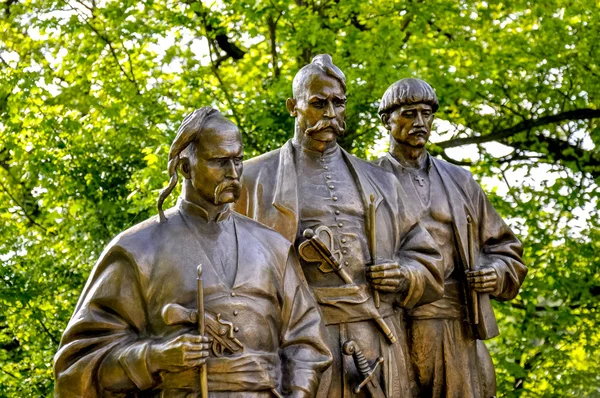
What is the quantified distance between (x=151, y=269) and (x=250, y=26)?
372 inches

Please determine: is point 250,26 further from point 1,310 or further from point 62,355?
point 62,355

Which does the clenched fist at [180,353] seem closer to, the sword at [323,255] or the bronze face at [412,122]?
the sword at [323,255]

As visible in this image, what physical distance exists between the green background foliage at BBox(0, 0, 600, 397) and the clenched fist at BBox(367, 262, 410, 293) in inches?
239

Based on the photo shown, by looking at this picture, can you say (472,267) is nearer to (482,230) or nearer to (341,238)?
(482,230)

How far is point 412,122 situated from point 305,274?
155 cm

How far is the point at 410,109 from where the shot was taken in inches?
434

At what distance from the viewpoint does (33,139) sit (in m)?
17.2

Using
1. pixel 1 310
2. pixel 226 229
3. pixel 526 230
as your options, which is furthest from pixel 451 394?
pixel 526 230

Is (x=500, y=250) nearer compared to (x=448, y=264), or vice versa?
(x=448, y=264)

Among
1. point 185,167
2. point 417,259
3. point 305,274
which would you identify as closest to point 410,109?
point 417,259

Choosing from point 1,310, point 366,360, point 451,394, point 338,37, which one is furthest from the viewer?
point 338,37

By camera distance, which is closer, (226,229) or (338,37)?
(226,229)

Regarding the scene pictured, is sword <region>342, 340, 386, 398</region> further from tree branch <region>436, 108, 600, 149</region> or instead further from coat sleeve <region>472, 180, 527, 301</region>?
tree branch <region>436, 108, 600, 149</region>

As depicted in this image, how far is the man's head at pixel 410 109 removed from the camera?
36.1ft
